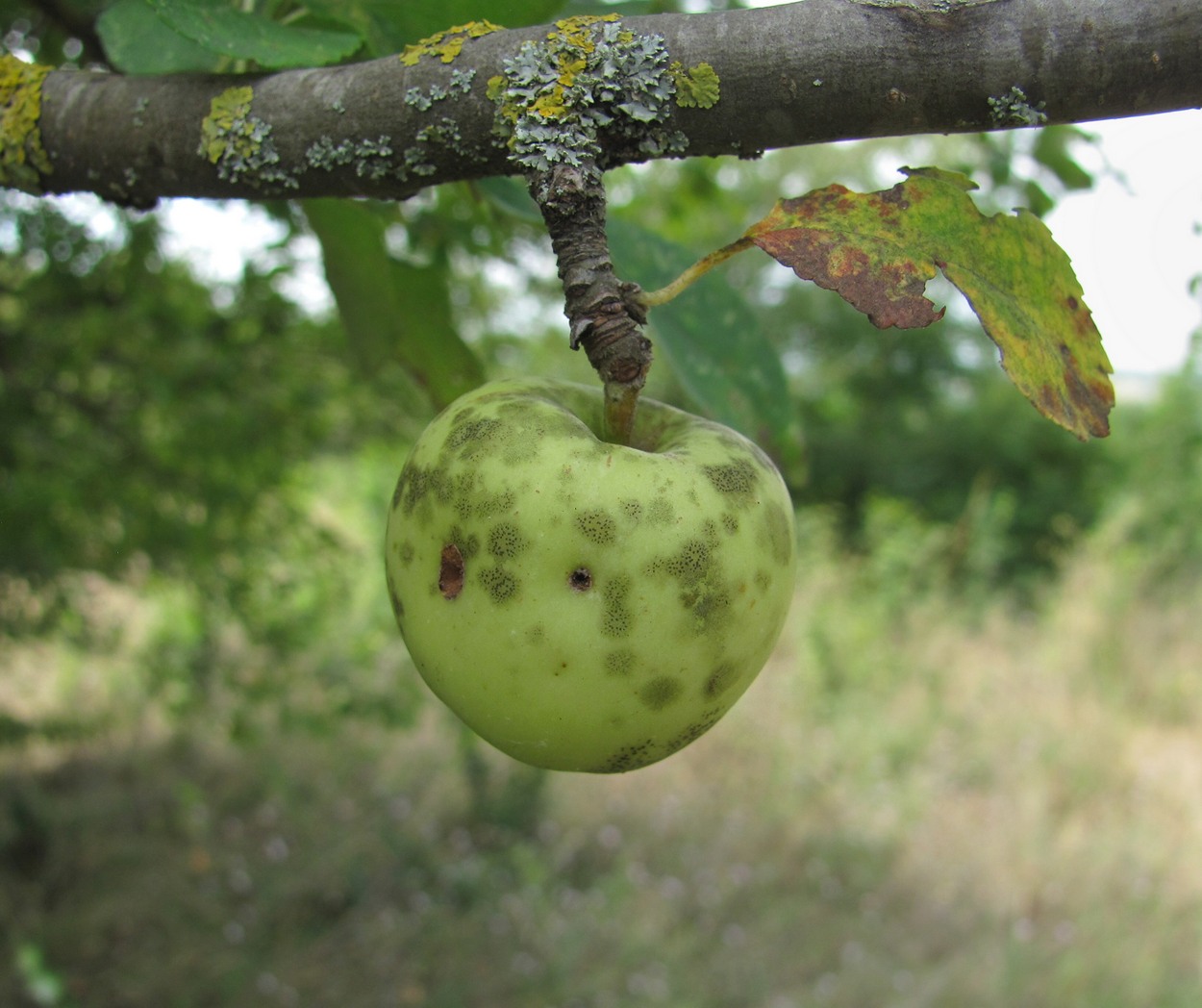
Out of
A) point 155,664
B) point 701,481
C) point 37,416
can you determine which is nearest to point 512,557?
point 701,481

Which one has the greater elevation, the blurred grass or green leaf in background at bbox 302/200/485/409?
green leaf in background at bbox 302/200/485/409

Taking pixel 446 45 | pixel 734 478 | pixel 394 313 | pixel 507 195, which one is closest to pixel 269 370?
pixel 394 313

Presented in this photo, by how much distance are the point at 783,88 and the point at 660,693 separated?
40 centimetres

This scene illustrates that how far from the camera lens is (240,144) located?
2.63 ft

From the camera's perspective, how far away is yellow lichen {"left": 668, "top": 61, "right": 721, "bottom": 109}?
681mm

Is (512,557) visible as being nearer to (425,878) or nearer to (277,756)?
(425,878)

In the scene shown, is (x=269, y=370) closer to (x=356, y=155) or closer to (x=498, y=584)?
(x=356, y=155)

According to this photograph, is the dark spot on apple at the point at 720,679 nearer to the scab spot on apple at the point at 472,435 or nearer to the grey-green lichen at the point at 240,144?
→ the scab spot on apple at the point at 472,435

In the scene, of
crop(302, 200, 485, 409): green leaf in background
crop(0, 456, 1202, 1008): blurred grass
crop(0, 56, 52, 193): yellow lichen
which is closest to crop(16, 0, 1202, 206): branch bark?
crop(0, 56, 52, 193): yellow lichen

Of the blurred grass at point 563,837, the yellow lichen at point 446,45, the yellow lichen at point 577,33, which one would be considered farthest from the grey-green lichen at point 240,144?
the blurred grass at point 563,837

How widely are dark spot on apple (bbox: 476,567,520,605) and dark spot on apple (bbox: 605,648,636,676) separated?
73mm

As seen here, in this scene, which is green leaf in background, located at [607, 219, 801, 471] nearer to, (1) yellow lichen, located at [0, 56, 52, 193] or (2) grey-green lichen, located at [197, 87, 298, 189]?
(2) grey-green lichen, located at [197, 87, 298, 189]

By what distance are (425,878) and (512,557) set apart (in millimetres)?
3985

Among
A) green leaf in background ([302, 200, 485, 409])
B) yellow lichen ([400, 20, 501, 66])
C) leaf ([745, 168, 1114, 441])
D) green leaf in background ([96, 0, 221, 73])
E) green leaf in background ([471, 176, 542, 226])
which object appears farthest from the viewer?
green leaf in background ([302, 200, 485, 409])
